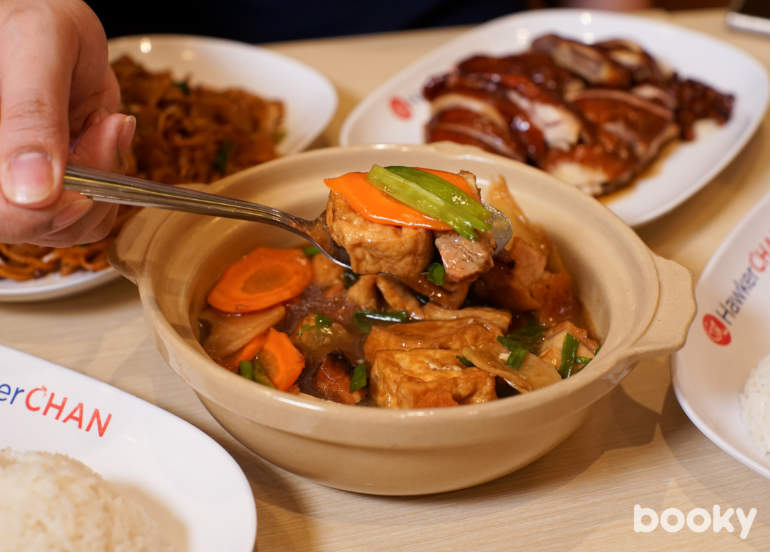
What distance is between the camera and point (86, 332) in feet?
6.02

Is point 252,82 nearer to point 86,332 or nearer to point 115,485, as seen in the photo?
point 86,332

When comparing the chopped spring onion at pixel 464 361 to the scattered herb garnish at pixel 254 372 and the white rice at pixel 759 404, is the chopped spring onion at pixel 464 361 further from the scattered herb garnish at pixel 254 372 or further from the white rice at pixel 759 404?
the white rice at pixel 759 404

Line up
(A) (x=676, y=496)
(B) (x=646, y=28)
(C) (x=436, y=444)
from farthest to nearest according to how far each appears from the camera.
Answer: (B) (x=646, y=28)
(A) (x=676, y=496)
(C) (x=436, y=444)

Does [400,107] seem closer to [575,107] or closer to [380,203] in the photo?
[575,107]

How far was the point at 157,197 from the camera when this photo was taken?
1.33 metres

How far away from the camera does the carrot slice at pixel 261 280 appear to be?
5.38 ft

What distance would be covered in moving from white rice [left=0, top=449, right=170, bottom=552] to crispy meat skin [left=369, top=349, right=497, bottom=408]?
18.7 inches

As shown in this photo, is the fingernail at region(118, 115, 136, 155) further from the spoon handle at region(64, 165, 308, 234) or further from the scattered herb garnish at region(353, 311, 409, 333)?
the scattered herb garnish at region(353, 311, 409, 333)

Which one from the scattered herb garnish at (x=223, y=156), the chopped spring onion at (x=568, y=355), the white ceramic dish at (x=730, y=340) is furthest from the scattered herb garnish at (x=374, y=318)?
the scattered herb garnish at (x=223, y=156)

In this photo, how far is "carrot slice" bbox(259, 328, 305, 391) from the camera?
57.5 inches

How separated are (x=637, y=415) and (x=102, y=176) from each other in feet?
3.91

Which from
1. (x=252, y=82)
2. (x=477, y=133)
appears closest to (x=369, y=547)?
(x=477, y=133)

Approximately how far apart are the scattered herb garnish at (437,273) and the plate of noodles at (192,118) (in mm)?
880

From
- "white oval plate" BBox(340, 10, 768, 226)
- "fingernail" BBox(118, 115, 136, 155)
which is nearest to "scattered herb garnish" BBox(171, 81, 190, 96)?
"white oval plate" BBox(340, 10, 768, 226)
